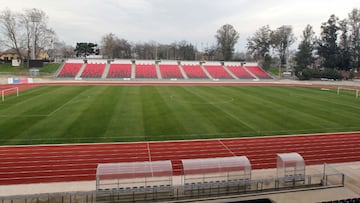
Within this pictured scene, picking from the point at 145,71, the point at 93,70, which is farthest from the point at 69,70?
the point at 145,71

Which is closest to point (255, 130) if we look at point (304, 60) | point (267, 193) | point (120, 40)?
point (267, 193)

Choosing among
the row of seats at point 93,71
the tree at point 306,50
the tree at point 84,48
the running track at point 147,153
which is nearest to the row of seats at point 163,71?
the row of seats at point 93,71

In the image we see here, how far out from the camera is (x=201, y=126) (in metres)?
23.3

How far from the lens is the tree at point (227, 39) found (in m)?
106

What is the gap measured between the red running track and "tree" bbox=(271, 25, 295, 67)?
89651 mm

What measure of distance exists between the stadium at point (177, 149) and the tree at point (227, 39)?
7028cm

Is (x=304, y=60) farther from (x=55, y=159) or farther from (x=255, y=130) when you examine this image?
(x=55, y=159)

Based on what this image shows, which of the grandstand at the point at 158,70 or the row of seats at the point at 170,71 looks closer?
the grandstand at the point at 158,70

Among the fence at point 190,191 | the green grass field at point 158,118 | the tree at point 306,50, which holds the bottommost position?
the fence at point 190,191

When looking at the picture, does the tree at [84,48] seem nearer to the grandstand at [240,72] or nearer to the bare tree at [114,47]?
the bare tree at [114,47]

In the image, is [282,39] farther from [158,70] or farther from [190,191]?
[190,191]

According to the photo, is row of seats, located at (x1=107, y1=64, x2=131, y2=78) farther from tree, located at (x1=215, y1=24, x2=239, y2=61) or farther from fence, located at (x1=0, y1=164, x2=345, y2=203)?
fence, located at (x1=0, y1=164, x2=345, y2=203)

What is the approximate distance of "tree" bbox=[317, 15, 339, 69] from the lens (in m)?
84.6

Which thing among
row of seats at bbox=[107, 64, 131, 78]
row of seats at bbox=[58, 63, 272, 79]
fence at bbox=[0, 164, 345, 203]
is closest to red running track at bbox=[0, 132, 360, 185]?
fence at bbox=[0, 164, 345, 203]
